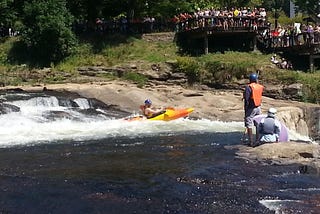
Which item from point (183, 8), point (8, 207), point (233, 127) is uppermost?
point (183, 8)

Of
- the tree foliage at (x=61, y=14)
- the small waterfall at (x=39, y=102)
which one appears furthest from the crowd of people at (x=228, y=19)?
the small waterfall at (x=39, y=102)

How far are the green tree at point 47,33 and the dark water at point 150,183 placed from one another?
18.9 m

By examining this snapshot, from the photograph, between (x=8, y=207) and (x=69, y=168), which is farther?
(x=69, y=168)

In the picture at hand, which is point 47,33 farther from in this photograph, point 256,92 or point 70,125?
point 256,92

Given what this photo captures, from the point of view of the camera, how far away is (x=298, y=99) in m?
26.1

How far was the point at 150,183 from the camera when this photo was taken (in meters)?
9.30

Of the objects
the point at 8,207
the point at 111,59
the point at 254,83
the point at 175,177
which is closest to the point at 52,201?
the point at 8,207

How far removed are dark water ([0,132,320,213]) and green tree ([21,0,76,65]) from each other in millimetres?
18891

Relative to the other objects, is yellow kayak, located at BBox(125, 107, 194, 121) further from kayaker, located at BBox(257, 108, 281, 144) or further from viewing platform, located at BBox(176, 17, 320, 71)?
viewing platform, located at BBox(176, 17, 320, 71)

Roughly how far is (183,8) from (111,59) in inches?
283

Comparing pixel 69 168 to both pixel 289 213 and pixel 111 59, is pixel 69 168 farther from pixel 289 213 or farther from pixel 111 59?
pixel 111 59

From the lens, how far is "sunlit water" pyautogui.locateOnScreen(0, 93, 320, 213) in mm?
7922

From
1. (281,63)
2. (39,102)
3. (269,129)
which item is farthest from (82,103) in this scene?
(269,129)

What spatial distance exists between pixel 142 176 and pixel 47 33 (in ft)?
76.4
